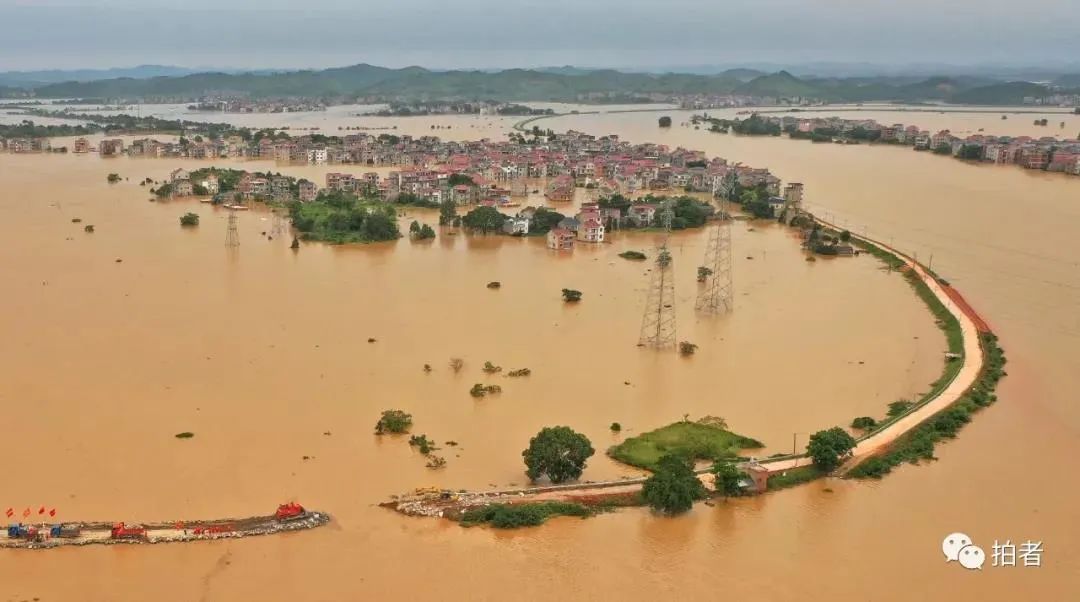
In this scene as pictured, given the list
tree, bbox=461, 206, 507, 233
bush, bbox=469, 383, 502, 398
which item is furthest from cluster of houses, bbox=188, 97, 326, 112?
bush, bbox=469, 383, 502, 398

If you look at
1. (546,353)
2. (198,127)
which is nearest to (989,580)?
(546,353)

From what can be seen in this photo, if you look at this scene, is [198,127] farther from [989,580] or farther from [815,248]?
[989,580]

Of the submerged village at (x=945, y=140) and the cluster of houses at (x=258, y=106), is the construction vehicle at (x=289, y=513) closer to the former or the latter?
the submerged village at (x=945, y=140)

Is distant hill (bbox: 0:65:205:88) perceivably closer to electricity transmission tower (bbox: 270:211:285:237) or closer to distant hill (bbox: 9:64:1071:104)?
distant hill (bbox: 9:64:1071:104)

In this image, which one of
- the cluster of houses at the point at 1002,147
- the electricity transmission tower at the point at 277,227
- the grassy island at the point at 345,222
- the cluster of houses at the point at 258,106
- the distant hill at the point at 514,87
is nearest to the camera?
Answer: the grassy island at the point at 345,222

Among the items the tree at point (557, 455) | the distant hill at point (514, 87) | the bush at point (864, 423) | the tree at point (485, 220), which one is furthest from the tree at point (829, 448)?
the distant hill at point (514, 87)

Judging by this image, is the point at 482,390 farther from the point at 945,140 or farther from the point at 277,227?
the point at 945,140

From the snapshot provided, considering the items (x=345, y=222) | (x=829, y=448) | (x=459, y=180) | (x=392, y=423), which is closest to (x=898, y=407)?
(x=829, y=448)
